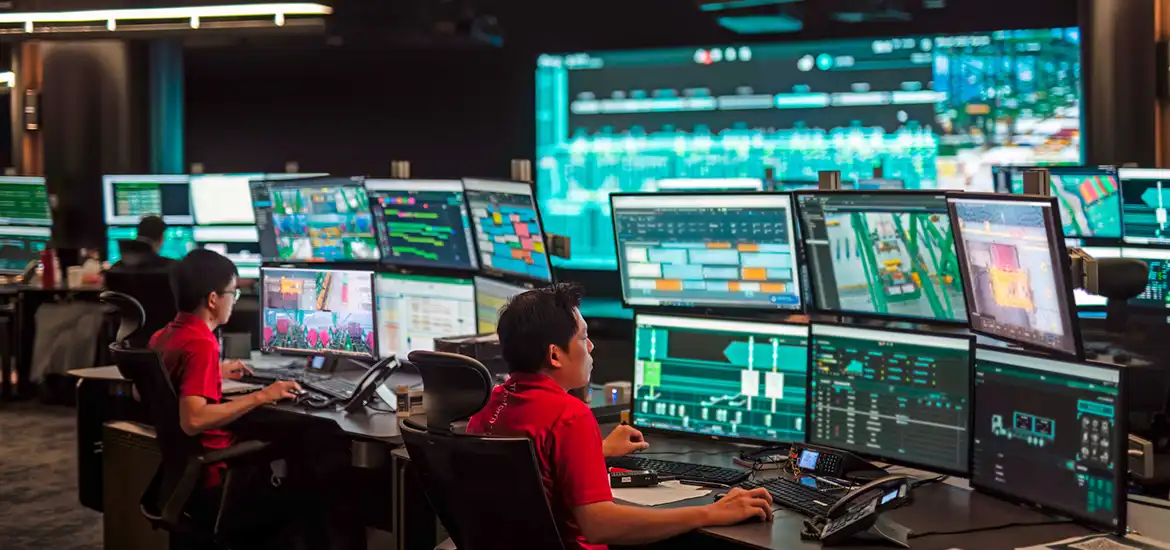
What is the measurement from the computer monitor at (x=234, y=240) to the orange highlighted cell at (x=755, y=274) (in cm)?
604

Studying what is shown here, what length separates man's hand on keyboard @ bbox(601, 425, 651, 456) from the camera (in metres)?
3.11

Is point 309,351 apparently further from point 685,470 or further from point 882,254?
point 882,254

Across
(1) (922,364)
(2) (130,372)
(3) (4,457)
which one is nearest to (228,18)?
(3) (4,457)

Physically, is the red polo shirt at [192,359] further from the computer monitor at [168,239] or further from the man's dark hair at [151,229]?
the computer monitor at [168,239]

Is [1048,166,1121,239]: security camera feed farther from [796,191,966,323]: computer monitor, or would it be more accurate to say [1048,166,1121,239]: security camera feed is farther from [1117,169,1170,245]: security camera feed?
[796,191,966,323]: computer monitor

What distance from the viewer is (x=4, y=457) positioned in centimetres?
660

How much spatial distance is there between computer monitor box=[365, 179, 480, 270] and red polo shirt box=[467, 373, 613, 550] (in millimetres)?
2093

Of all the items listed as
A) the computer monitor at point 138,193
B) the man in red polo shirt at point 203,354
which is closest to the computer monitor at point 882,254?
the man in red polo shirt at point 203,354

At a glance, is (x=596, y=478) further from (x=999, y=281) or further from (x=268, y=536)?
(x=268, y=536)

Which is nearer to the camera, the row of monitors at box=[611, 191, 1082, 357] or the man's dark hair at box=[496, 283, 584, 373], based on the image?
the man's dark hair at box=[496, 283, 584, 373]

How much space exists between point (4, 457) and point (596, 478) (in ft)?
17.3

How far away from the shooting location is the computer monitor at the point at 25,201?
878 cm

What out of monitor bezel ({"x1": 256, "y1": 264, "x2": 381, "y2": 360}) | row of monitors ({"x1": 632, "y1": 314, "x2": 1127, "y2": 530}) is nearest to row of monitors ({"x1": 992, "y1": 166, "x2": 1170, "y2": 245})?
row of monitors ({"x1": 632, "y1": 314, "x2": 1127, "y2": 530})

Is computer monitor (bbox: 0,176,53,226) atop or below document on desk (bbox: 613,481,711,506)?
atop
